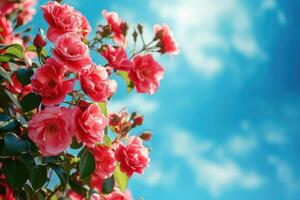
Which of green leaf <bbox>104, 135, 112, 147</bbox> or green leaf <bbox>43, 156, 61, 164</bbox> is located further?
green leaf <bbox>104, 135, 112, 147</bbox>

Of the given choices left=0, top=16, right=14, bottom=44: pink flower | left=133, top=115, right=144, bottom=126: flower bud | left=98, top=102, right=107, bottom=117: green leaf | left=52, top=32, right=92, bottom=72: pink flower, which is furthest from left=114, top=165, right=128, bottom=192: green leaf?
left=0, top=16, right=14, bottom=44: pink flower

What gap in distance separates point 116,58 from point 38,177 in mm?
509

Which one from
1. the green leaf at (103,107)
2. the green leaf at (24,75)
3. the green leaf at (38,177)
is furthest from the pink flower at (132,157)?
the green leaf at (24,75)

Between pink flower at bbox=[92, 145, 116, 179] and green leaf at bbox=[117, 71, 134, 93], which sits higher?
green leaf at bbox=[117, 71, 134, 93]

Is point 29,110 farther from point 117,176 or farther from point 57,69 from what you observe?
point 117,176

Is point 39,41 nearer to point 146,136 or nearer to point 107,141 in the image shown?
point 107,141

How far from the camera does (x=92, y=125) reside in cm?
134

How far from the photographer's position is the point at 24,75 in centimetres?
144

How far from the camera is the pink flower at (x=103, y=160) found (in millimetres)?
1563

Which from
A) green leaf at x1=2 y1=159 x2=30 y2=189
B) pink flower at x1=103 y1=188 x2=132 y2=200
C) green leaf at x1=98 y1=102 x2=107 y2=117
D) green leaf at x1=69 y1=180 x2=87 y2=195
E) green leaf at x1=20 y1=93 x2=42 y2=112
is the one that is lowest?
green leaf at x1=2 y1=159 x2=30 y2=189

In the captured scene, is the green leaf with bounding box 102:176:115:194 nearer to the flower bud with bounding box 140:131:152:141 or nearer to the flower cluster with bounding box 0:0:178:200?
the flower cluster with bounding box 0:0:178:200

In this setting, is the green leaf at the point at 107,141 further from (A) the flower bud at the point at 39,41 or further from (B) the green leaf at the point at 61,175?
(A) the flower bud at the point at 39,41

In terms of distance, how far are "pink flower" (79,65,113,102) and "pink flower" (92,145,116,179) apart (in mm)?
256

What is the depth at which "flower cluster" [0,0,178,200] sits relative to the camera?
1335 millimetres
